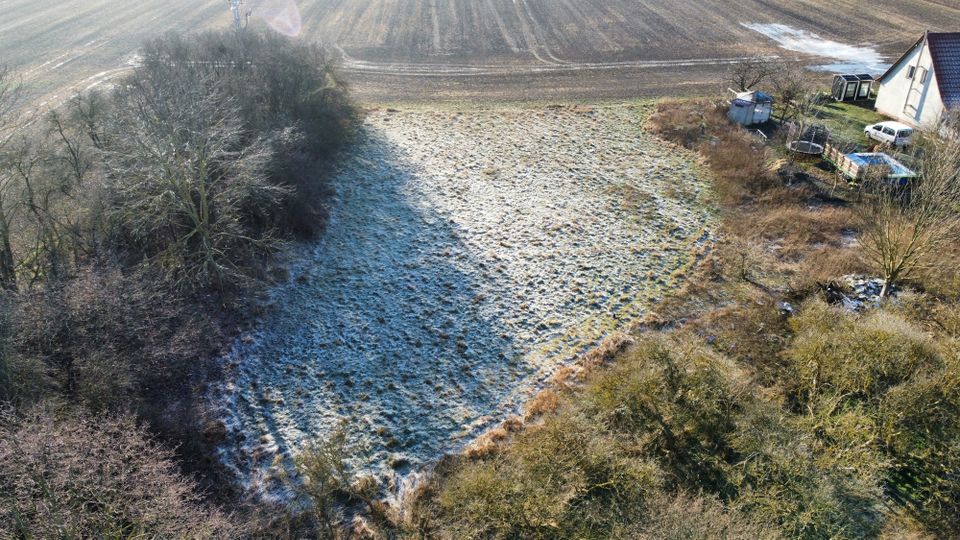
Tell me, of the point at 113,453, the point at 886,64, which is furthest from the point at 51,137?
the point at 886,64

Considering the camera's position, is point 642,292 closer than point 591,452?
No

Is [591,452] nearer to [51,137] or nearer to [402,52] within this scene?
[51,137]

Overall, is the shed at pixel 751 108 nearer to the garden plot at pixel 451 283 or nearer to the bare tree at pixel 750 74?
the bare tree at pixel 750 74

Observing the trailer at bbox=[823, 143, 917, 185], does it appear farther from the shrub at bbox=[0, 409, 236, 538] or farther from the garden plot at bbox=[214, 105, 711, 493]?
the shrub at bbox=[0, 409, 236, 538]

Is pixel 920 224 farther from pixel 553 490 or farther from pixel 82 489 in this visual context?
pixel 82 489

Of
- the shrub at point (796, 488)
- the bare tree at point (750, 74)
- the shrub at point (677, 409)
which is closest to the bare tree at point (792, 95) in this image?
the bare tree at point (750, 74)

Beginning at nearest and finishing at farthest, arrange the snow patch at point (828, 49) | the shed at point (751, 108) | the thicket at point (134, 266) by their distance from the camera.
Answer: the thicket at point (134, 266) < the shed at point (751, 108) < the snow patch at point (828, 49)
